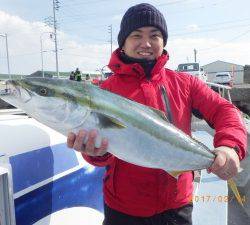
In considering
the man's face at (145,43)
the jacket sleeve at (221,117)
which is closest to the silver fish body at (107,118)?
the jacket sleeve at (221,117)

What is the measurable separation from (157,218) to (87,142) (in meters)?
0.76

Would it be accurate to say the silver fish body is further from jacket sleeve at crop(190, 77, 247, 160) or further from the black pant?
the black pant

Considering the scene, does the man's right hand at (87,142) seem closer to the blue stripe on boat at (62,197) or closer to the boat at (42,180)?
the boat at (42,180)

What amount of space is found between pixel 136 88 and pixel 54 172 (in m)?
0.80

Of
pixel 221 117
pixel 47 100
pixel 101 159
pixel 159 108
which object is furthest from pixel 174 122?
pixel 47 100

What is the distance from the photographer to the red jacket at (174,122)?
2504mm

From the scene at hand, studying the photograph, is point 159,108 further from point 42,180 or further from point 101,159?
point 42,180

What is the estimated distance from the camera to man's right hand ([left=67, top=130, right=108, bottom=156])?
2.11 metres

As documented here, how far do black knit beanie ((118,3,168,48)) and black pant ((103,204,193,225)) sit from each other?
3.91 ft

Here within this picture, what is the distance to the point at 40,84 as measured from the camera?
211 cm

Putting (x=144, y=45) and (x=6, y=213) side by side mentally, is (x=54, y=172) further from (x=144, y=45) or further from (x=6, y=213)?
(x=144, y=45)

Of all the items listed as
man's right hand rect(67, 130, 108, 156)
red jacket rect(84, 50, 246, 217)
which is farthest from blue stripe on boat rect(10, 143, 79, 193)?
man's right hand rect(67, 130, 108, 156)

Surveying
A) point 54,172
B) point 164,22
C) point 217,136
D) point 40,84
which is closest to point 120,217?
point 54,172

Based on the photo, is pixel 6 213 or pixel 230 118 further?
pixel 230 118
